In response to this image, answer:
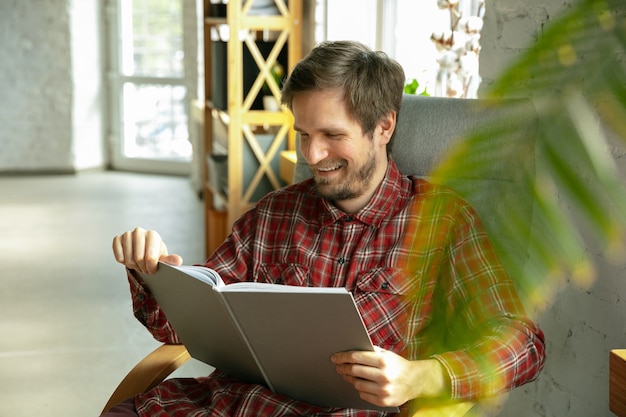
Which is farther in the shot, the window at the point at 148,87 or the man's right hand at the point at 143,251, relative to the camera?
the window at the point at 148,87

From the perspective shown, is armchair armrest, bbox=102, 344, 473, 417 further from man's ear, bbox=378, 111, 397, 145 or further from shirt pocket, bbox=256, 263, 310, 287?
man's ear, bbox=378, 111, 397, 145

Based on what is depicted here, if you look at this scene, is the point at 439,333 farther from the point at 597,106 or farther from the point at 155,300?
the point at 155,300

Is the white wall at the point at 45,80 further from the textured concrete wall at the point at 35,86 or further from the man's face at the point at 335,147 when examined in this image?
the man's face at the point at 335,147

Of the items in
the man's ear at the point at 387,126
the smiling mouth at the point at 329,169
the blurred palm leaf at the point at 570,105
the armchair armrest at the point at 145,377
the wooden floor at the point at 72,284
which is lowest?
the wooden floor at the point at 72,284

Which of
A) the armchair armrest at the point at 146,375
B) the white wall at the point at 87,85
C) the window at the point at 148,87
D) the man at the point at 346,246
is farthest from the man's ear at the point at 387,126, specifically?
the white wall at the point at 87,85

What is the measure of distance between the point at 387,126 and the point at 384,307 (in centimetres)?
39

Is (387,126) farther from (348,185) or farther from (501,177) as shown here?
(501,177)

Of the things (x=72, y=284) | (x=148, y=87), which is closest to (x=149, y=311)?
(x=72, y=284)

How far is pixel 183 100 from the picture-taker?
7898 mm

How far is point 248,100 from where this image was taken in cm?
420

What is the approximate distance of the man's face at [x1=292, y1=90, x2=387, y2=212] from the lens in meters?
1.68

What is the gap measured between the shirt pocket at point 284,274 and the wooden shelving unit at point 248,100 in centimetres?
249

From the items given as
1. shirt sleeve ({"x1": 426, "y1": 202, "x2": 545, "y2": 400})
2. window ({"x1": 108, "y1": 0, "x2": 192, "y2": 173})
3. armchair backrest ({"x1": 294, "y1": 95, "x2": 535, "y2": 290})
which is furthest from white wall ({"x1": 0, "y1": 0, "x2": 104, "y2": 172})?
armchair backrest ({"x1": 294, "y1": 95, "x2": 535, "y2": 290})

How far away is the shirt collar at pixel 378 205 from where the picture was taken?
1.73 metres
